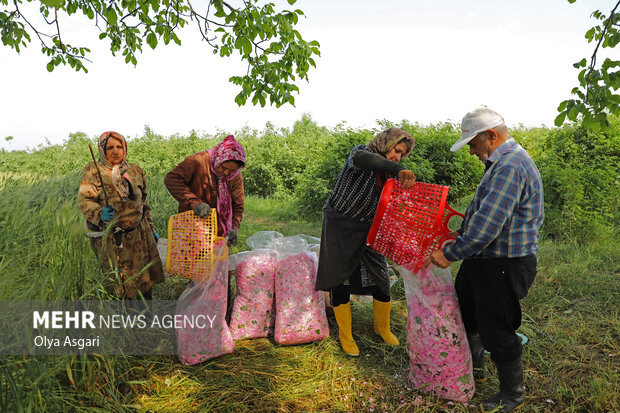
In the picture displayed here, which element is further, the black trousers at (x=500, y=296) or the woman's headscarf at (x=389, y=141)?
the woman's headscarf at (x=389, y=141)

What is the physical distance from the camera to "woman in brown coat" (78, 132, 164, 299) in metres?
2.57

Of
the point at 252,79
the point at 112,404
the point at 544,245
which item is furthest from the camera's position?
the point at 544,245

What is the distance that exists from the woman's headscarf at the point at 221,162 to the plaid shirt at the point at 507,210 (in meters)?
1.63

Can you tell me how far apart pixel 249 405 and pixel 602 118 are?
2.93 m

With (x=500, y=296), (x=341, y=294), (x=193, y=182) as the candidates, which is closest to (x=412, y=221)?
(x=500, y=296)

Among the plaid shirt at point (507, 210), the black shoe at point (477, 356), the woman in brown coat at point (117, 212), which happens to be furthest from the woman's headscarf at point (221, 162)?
the black shoe at point (477, 356)

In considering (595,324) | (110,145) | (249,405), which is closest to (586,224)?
(595,324)

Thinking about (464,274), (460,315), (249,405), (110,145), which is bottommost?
(249,405)

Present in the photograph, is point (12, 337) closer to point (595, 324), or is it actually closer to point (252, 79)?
point (252, 79)

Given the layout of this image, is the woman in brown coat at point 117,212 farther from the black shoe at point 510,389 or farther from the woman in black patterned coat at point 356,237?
the black shoe at point 510,389

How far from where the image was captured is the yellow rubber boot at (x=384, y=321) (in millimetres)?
2826

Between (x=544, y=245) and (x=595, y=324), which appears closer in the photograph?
(x=595, y=324)

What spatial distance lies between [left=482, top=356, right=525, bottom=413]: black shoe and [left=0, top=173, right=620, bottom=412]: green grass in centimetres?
13

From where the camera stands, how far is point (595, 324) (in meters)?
3.11
